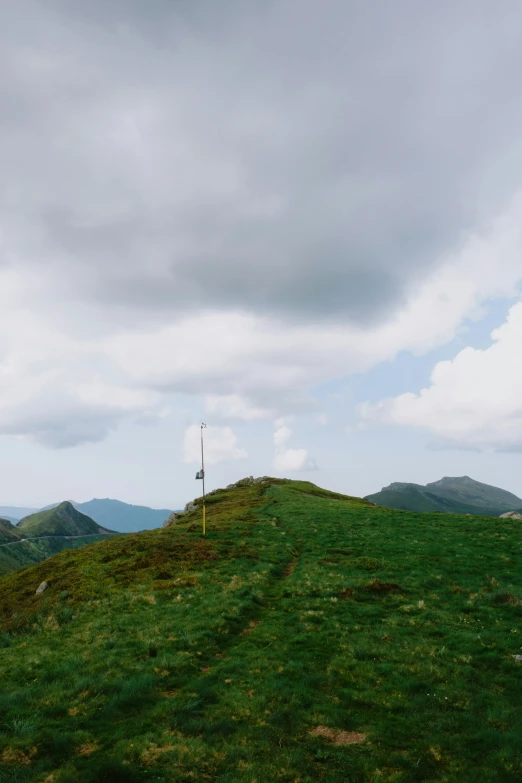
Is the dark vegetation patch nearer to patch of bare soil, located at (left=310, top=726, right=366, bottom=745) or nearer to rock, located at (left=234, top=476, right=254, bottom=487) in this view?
patch of bare soil, located at (left=310, top=726, right=366, bottom=745)

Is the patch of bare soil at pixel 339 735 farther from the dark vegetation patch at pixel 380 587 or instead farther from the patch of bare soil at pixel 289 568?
the patch of bare soil at pixel 289 568

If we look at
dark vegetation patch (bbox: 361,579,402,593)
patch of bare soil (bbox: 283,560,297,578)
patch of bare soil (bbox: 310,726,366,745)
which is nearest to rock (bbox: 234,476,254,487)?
patch of bare soil (bbox: 283,560,297,578)

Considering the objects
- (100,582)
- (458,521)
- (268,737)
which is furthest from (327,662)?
(458,521)

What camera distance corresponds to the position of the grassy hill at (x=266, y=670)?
11641 millimetres

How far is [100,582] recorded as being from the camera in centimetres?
3105

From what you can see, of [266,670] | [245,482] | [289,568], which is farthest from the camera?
[245,482]

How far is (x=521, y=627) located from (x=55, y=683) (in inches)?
808

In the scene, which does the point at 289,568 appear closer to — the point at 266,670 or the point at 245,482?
the point at 266,670

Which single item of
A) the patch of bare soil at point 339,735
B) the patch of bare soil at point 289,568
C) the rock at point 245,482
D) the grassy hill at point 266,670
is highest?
the rock at point 245,482

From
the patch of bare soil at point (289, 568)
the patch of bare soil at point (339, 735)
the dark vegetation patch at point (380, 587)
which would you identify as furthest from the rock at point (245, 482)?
the patch of bare soil at point (339, 735)

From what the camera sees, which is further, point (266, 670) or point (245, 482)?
point (245, 482)

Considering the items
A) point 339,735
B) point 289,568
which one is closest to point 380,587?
point 289,568

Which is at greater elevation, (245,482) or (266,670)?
(245,482)

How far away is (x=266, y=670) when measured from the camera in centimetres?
1681
